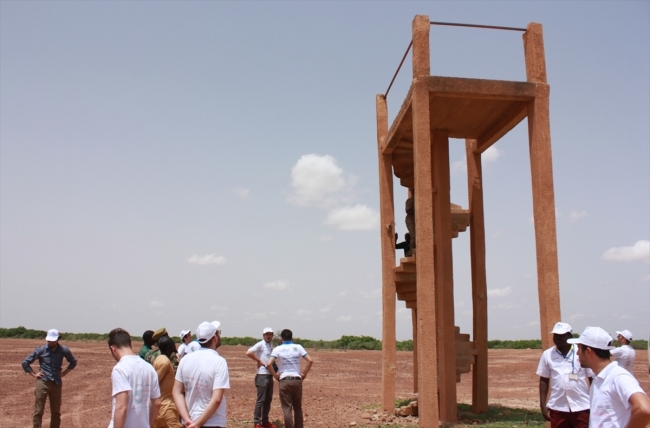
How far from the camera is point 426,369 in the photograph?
9.88 m

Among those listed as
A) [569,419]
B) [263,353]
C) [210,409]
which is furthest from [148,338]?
[569,419]

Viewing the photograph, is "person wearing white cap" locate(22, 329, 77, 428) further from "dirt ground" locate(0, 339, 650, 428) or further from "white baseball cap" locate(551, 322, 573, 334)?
"white baseball cap" locate(551, 322, 573, 334)

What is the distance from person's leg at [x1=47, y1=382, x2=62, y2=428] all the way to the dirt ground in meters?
1.72

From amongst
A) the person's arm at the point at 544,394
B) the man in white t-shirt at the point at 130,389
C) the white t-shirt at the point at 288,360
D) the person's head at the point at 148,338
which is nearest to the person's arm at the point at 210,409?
the man in white t-shirt at the point at 130,389

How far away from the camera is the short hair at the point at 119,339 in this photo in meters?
5.36

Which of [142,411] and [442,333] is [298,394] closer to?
[442,333]

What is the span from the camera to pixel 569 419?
6977mm

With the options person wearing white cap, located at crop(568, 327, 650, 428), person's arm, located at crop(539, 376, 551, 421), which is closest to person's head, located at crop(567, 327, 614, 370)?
person wearing white cap, located at crop(568, 327, 650, 428)

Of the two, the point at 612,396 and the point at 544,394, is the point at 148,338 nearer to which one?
the point at 544,394

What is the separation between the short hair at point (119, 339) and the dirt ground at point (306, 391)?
7.28 m

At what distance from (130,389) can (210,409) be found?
0.76 m

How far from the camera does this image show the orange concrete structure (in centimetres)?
1011

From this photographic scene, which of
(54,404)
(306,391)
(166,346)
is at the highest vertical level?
(166,346)

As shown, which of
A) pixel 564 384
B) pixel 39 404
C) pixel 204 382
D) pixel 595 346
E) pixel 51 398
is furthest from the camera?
pixel 51 398
